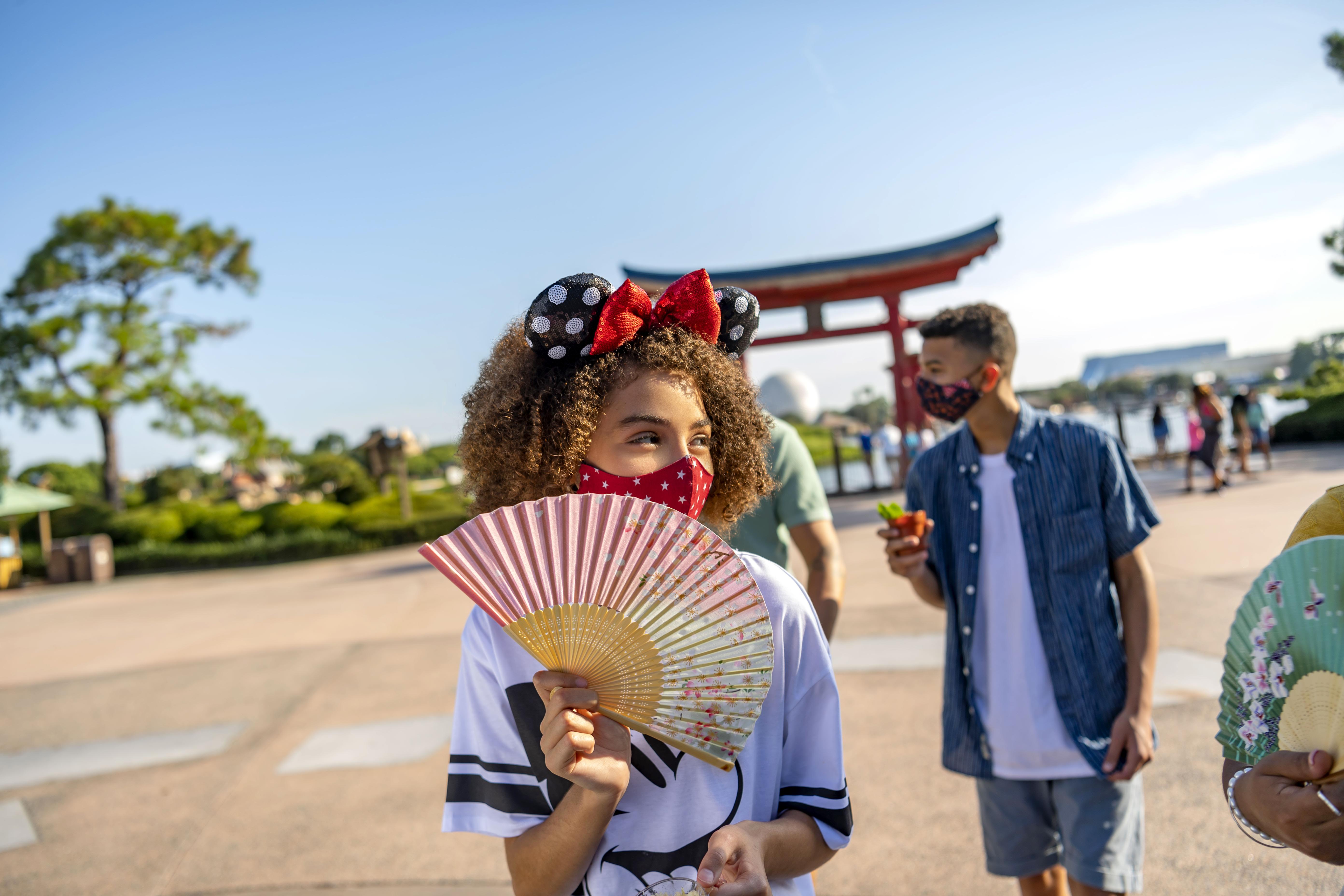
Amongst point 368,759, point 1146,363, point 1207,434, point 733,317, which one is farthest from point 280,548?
point 1146,363

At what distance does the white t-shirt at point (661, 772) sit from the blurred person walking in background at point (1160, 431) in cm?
1505

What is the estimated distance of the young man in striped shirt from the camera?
196 cm

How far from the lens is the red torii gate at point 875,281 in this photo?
45.8 feet

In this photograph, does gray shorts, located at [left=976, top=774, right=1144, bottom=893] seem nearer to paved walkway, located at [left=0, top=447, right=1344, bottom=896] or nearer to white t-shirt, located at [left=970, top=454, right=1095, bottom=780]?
white t-shirt, located at [left=970, top=454, right=1095, bottom=780]

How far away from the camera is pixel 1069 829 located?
2.00 m

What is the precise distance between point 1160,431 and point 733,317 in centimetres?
1518

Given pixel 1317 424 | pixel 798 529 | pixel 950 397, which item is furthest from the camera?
pixel 1317 424

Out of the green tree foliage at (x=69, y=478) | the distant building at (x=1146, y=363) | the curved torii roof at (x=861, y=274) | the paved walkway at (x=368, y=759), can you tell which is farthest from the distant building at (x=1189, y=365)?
the green tree foliage at (x=69, y=478)

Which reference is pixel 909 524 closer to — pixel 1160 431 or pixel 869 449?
pixel 1160 431

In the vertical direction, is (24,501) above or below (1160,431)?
above

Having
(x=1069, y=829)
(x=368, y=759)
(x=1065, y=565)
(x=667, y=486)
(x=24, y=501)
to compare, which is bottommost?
(x=368, y=759)

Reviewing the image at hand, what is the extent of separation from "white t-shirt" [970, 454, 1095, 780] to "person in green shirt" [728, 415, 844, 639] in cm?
43

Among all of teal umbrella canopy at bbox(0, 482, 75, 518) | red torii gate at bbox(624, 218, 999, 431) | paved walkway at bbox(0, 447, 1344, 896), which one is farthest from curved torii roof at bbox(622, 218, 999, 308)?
teal umbrella canopy at bbox(0, 482, 75, 518)

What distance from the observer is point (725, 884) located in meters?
0.92
